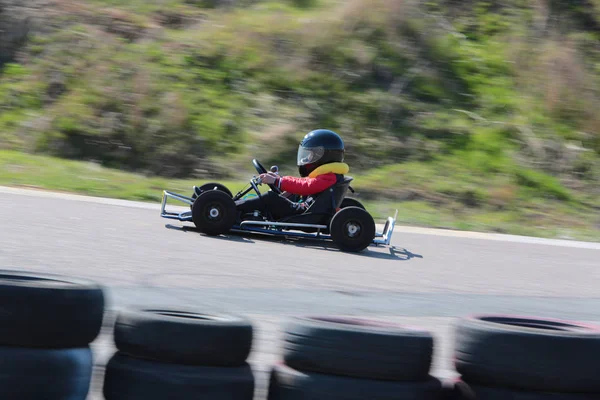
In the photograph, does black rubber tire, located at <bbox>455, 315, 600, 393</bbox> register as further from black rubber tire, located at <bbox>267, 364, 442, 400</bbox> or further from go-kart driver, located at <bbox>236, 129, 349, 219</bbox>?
go-kart driver, located at <bbox>236, 129, 349, 219</bbox>

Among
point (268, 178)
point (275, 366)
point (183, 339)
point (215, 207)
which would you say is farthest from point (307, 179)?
point (183, 339)

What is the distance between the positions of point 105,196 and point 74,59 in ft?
27.4

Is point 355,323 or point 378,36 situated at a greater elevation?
point 378,36

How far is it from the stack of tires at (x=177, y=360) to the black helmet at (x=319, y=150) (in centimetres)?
611

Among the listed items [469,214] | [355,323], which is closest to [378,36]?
[469,214]

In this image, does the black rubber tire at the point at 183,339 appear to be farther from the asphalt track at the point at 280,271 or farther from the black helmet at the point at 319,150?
the black helmet at the point at 319,150

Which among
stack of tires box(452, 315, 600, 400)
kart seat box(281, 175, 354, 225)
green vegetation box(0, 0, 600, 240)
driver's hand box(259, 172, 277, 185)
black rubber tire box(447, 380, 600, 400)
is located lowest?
black rubber tire box(447, 380, 600, 400)

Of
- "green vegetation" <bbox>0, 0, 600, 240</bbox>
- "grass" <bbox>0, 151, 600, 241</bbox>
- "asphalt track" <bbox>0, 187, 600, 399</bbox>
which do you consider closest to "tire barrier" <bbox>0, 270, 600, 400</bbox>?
"asphalt track" <bbox>0, 187, 600, 399</bbox>

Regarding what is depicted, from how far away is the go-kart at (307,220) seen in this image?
30.1ft

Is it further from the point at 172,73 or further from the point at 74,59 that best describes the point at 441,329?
the point at 74,59

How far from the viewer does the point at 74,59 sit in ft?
66.4

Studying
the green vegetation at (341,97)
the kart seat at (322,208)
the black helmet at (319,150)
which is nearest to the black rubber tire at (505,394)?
the kart seat at (322,208)

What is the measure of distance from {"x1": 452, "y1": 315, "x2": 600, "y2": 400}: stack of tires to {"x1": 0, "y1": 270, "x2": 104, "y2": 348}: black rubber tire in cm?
162

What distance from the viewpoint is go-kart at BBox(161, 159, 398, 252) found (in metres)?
9.18
